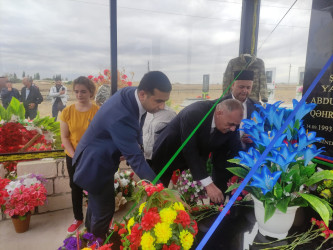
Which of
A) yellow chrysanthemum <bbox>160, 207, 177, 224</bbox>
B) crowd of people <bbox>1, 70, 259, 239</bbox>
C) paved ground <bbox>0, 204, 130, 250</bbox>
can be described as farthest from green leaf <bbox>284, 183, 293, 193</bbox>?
paved ground <bbox>0, 204, 130, 250</bbox>

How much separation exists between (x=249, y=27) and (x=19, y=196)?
2.68 metres

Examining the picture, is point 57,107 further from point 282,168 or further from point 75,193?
point 282,168

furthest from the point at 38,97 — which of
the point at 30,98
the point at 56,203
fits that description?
the point at 56,203

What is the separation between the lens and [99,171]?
144 cm

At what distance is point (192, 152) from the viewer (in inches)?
62.2

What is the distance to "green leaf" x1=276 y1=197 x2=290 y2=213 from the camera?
30.3 inches

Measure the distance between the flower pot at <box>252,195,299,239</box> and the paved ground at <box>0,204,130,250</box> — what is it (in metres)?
1.52

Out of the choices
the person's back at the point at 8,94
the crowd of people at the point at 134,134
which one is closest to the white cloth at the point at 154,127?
the crowd of people at the point at 134,134

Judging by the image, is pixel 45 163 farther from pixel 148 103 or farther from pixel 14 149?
pixel 148 103

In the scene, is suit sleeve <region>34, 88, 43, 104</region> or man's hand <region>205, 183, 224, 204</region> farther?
suit sleeve <region>34, 88, 43, 104</region>

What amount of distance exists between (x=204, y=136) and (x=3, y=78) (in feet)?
5.19

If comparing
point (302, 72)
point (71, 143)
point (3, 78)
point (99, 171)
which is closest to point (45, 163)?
point (71, 143)

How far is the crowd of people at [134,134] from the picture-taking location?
1.31 meters

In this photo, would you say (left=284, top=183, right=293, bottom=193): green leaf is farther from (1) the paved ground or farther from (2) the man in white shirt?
(2) the man in white shirt
